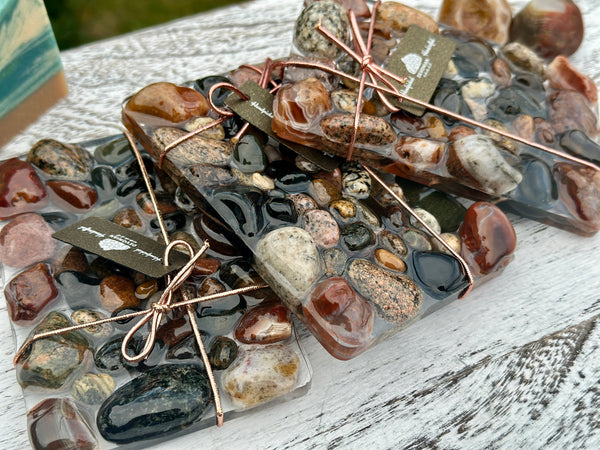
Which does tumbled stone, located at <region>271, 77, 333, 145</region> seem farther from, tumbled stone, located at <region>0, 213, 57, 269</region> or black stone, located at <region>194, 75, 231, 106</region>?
tumbled stone, located at <region>0, 213, 57, 269</region>

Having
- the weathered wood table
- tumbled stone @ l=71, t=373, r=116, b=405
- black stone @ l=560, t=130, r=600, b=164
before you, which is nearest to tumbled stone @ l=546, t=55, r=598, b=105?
black stone @ l=560, t=130, r=600, b=164

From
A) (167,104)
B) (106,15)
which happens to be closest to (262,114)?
(167,104)

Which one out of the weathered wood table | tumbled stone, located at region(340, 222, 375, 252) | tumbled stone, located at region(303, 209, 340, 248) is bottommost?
the weathered wood table

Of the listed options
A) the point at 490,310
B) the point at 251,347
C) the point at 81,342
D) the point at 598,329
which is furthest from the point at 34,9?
the point at 598,329

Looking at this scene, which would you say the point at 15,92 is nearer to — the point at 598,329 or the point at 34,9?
the point at 34,9

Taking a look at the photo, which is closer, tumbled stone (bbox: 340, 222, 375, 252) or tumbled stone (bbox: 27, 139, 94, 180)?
tumbled stone (bbox: 340, 222, 375, 252)

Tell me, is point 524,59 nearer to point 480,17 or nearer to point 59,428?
point 480,17
